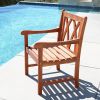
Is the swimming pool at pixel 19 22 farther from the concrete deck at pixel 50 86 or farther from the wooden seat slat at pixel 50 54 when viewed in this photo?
the wooden seat slat at pixel 50 54

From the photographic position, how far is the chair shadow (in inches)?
137

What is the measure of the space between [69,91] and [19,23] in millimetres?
5845

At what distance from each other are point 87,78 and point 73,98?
684mm

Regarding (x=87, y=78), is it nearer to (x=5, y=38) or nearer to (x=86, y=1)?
(x=5, y=38)

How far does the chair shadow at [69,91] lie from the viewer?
11.4 feet

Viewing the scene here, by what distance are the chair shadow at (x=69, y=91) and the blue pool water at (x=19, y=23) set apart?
2.04 meters

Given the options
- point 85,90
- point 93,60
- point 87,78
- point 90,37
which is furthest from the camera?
point 90,37

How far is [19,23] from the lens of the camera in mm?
9094

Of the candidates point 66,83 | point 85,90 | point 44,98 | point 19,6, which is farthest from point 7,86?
point 19,6

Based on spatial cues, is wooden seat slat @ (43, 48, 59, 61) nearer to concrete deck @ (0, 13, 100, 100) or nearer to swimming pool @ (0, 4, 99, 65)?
concrete deck @ (0, 13, 100, 100)

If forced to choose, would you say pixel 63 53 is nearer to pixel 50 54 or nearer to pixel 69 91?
pixel 50 54

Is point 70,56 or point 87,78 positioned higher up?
point 70,56

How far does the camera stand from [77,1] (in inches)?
475

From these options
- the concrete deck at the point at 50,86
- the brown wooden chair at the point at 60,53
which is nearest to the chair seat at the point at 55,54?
the brown wooden chair at the point at 60,53
